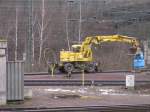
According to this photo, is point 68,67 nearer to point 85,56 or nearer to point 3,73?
point 85,56

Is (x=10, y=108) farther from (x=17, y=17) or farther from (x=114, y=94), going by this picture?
(x=17, y=17)

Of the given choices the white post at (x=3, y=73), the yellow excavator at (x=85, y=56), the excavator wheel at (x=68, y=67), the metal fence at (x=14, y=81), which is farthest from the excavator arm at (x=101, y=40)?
the white post at (x=3, y=73)

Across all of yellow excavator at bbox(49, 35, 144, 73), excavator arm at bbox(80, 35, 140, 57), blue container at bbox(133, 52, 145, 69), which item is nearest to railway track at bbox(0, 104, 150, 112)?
yellow excavator at bbox(49, 35, 144, 73)

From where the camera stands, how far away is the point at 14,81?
21.7m

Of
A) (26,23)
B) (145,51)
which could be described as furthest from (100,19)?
(145,51)

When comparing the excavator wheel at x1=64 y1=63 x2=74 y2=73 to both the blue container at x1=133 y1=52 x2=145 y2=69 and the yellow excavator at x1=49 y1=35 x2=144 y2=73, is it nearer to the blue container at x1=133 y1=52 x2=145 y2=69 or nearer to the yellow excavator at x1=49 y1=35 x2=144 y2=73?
the yellow excavator at x1=49 y1=35 x2=144 y2=73

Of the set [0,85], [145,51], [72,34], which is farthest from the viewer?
[72,34]

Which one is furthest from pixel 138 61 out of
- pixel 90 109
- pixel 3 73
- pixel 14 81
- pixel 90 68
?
pixel 90 109

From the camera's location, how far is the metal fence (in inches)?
853

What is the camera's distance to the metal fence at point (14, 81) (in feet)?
71.1

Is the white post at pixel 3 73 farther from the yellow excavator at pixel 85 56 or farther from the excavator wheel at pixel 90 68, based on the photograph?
the excavator wheel at pixel 90 68

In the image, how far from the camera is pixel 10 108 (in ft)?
64.3

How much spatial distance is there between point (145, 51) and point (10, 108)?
3969cm

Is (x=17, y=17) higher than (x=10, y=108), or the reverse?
(x=17, y=17)
